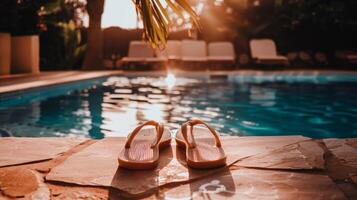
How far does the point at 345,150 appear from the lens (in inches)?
97.6

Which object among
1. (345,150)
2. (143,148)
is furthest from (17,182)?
(345,150)

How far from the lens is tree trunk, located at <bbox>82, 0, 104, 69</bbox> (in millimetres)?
12695

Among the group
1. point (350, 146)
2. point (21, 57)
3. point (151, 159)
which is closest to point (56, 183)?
point (151, 159)

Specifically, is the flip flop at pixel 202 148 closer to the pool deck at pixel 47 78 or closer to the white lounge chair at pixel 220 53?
the pool deck at pixel 47 78

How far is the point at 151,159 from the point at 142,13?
869mm

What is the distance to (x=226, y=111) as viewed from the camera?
618 centimetres

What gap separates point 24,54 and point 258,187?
32.0 ft

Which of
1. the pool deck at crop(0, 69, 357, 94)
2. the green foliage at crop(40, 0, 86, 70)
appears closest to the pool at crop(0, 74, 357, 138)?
the pool deck at crop(0, 69, 357, 94)

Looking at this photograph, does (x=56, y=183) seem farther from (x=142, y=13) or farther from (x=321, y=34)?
(x=321, y=34)

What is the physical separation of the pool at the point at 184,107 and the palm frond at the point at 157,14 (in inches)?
102

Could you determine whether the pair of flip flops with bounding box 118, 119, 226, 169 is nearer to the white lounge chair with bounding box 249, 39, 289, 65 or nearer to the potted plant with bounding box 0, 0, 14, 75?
the potted plant with bounding box 0, 0, 14, 75

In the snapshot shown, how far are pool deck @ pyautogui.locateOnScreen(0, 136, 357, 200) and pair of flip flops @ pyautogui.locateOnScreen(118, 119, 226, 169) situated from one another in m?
0.05

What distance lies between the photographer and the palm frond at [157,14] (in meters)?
2.25

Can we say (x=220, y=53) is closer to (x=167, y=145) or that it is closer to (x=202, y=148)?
(x=167, y=145)
